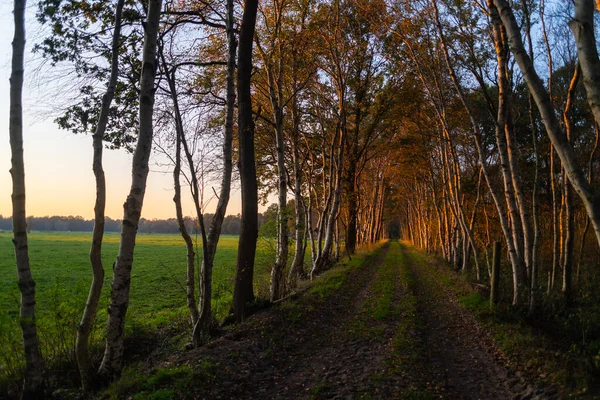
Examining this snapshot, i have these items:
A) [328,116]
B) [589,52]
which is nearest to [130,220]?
[589,52]

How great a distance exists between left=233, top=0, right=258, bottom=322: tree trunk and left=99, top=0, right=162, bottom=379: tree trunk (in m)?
3.10

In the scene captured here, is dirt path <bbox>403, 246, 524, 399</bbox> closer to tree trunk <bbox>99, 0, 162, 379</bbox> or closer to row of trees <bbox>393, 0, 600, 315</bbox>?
row of trees <bbox>393, 0, 600, 315</bbox>

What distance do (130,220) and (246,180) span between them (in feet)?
11.6

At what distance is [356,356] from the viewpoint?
644cm

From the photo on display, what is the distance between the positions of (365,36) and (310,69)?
380cm

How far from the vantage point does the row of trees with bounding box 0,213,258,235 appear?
8.64m

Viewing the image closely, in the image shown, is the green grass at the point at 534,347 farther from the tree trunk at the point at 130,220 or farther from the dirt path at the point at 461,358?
the tree trunk at the point at 130,220

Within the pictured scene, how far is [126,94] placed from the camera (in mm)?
9086

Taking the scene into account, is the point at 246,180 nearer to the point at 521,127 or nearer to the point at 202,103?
the point at 202,103

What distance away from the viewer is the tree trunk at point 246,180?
9.13 metres

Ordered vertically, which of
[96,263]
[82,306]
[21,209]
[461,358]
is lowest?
[461,358]

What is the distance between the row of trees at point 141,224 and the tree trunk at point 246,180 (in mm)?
514

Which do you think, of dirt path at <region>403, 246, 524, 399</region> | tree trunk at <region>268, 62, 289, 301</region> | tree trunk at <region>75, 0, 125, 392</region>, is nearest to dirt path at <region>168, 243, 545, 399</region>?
dirt path at <region>403, 246, 524, 399</region>

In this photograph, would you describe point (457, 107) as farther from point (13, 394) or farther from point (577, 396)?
point (13, 394)
